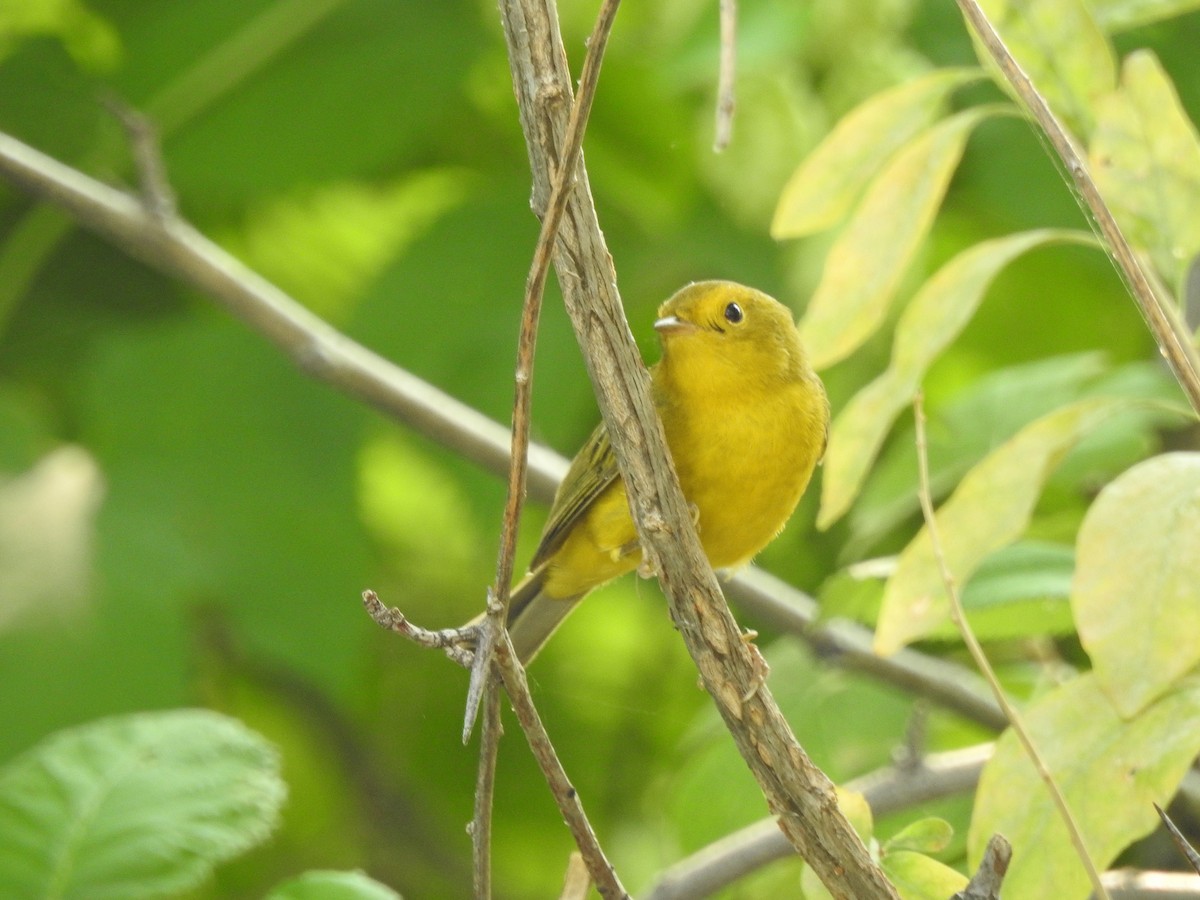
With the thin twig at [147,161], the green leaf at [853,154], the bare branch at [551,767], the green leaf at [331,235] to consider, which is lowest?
the bare branch at [551,767]

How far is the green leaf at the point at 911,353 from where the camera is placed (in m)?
1.83

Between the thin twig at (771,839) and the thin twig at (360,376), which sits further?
the thin twig at (360,376)

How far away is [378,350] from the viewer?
317cm

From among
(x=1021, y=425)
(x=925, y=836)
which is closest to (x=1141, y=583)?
(x=925, y=836)

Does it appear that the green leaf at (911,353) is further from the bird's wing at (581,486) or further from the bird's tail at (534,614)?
the bird's tail at (534,614)

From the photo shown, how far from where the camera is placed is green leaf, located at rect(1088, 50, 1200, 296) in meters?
1.71

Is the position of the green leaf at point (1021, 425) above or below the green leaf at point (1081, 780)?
above

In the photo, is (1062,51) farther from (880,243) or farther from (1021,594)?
(1021,594)

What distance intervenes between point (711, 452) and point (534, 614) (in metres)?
0.53

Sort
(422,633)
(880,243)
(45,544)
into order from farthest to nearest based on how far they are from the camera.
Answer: (45,544) < (880,243) < (422,633)

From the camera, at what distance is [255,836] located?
1842mm

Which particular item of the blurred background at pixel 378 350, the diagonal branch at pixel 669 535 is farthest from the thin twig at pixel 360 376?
the diagonal branch at pixel 669 535

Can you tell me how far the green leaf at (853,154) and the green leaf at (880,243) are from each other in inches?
1.2

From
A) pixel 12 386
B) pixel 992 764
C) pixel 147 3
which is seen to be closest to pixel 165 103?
pixel 147 3
